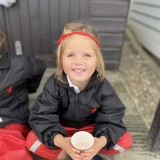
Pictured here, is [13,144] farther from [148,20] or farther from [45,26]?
[148,20]

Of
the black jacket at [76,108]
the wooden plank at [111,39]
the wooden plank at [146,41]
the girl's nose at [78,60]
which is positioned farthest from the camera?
the wooden plank at [146,41]

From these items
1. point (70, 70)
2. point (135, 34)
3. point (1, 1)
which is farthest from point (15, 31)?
point (135, 34)

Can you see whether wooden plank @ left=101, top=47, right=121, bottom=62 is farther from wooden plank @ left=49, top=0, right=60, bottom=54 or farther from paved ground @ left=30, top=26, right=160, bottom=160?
wooden plank @ left=49, top=0, right=60, bottom=54

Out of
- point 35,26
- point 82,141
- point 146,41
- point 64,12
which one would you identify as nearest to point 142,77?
point 146,41

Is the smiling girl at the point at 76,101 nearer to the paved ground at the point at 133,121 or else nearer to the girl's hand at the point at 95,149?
the girl's hand at the point at 95,149

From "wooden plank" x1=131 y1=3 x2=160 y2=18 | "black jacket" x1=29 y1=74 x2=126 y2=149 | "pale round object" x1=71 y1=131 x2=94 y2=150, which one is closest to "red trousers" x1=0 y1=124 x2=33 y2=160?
"black jacket" x1=29 y1=74 x2=126 y2=149

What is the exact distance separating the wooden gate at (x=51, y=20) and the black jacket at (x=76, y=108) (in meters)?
1.22

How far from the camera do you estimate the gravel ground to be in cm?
241

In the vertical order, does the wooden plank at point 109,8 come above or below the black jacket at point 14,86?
above

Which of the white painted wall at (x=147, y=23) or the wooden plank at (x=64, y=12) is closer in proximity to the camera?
the wooden plank at (x=64, y=12)

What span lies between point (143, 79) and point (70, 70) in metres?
1.78

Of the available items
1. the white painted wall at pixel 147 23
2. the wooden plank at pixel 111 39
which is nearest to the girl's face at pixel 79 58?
the wooden plank at pixel 111 39

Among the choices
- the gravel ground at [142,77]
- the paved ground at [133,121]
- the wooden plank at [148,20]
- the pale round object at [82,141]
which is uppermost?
the wooden plank at [148,20]

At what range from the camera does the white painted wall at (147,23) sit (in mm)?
3049
